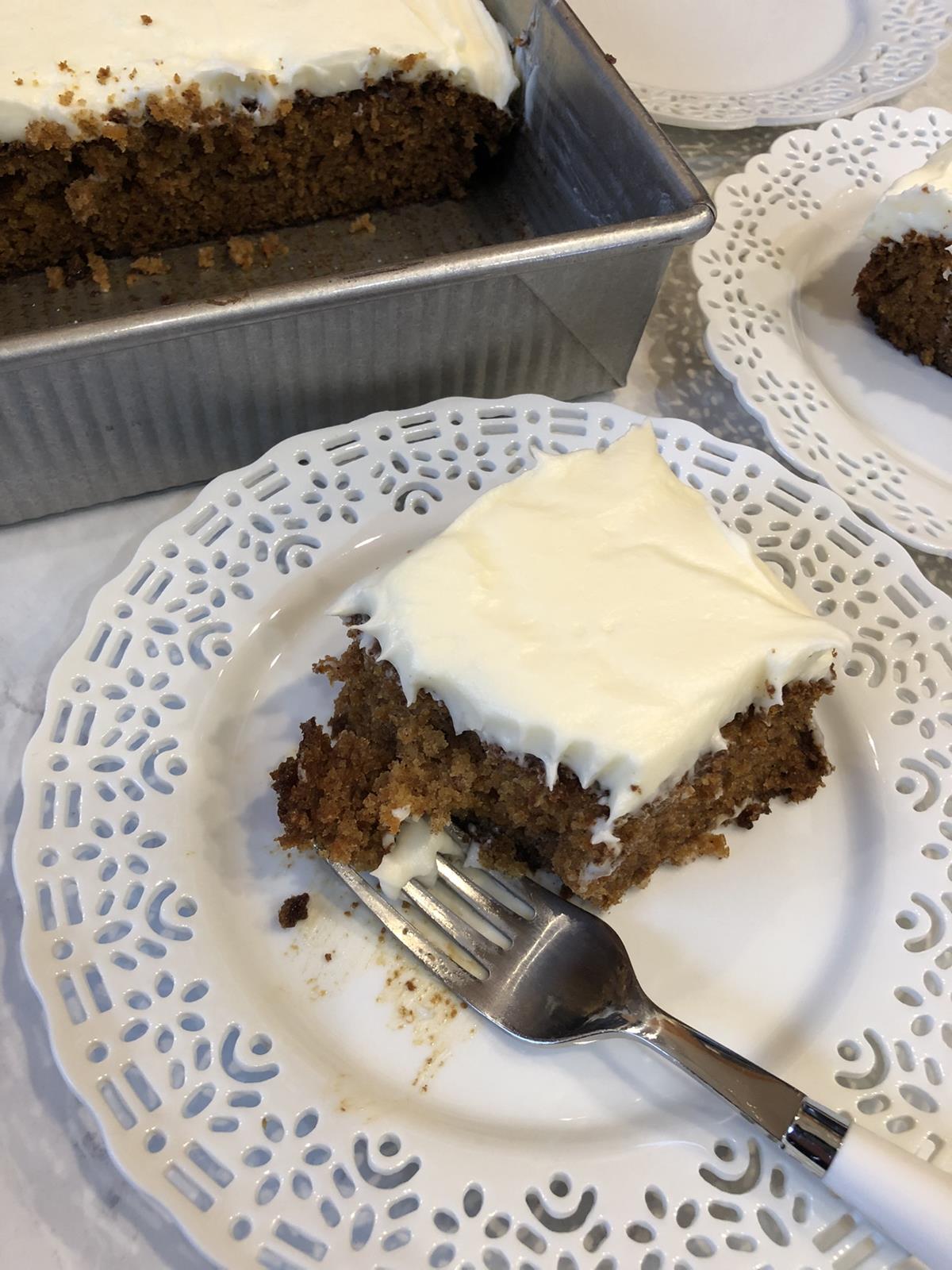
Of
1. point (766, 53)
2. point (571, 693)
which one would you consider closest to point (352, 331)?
point (571, 693)

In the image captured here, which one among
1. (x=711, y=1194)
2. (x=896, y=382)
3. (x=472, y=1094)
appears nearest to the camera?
(x=711, y=1194)

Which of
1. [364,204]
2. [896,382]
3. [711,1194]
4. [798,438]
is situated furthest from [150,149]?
[711,1194]

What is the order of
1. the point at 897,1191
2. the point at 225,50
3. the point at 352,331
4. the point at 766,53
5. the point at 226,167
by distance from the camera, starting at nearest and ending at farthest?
the point at 897,1191 < the point at 352,331 < the point at 225,50 < the point at 226,167 < the point at 766,53

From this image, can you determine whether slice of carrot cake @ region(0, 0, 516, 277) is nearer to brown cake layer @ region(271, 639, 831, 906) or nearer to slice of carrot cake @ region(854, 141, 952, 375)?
slice of carrot cake @ region(854, 141, 952, 375)

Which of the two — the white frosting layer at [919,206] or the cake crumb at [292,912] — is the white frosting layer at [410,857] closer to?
the cake crumb at [292,912]

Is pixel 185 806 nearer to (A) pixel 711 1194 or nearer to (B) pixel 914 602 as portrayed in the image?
(A) pixel 711 1194

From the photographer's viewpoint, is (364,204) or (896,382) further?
(364,204)

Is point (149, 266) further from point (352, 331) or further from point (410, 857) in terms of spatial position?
point (410, 857)
